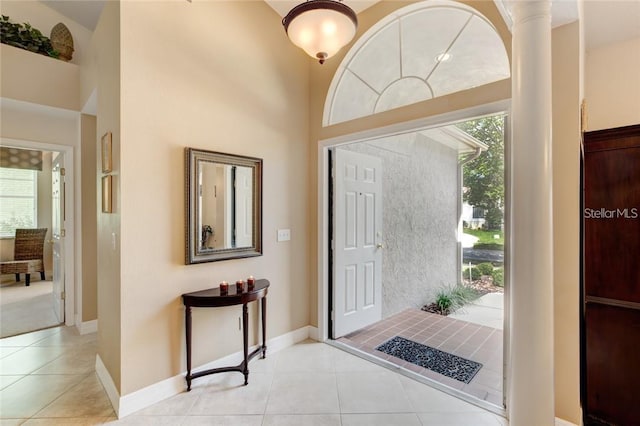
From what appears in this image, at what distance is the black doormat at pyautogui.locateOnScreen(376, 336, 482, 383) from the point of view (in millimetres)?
2725

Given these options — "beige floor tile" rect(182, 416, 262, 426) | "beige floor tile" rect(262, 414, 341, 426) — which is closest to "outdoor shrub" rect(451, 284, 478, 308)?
"beige floor tile" rect(262, 414, 341, 426)

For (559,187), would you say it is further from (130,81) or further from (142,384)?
(142,384)

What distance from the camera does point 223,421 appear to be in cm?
201

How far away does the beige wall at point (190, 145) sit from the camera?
213 centimetres

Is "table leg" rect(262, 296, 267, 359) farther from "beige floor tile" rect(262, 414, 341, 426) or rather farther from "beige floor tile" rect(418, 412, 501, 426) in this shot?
"beige floor tile" rect(418, 412, 501, 426)

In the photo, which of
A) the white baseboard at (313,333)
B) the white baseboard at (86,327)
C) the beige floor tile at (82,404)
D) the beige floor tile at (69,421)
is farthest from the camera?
the white baseboard at (86,327)

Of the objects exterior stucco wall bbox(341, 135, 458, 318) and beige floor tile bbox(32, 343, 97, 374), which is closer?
beige floor tile bbox(32, 343, 97, 374)

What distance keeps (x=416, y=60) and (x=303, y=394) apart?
9.85 feet

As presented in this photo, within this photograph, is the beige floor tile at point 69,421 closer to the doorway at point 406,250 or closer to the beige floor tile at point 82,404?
the beige floor tile at point 82,404

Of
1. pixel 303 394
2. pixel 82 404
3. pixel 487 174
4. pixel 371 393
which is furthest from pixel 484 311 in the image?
pixel 82 404

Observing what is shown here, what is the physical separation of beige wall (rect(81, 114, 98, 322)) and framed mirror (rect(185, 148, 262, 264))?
1.95 m

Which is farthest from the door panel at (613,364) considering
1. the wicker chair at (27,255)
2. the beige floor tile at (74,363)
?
the wicker chair at (27,255)

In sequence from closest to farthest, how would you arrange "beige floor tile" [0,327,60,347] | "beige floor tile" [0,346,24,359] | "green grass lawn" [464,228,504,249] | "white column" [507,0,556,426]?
"white column" [507,0,556,426], "beige floor tile" [0,346,24,359], "beige floor tile" [0,327,60,347], "green grass lawn" [464,228,504,249]

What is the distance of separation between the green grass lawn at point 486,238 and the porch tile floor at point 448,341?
1084 millimetres
